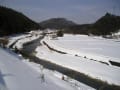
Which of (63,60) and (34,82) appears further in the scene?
(63,60)

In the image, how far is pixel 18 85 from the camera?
8164 millimetres

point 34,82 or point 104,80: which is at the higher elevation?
point 34,82

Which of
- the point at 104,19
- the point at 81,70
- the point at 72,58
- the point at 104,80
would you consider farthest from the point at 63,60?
the point at 104,19

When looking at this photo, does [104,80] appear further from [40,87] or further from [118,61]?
[40,87]

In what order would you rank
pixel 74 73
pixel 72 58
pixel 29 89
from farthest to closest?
pixel 72 58, pixel 74 73, pixel 29 89

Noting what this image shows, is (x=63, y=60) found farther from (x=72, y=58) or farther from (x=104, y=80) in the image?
(x=104, y=80)

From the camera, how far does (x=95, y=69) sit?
47.2 feet

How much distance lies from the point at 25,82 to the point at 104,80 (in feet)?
17.8

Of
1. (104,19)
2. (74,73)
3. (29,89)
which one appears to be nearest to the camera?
(29,89)

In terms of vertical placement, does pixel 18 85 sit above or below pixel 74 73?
above

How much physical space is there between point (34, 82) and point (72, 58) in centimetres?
994

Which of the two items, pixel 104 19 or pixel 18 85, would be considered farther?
pixel 104 19

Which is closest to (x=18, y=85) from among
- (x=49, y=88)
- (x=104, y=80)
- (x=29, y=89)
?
(x=29, y=89)

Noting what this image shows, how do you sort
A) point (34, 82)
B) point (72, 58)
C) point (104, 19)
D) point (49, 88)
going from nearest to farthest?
1. point (49, 88)
2. point (34, 82)
3. point (72, 58)
4. point (104, 19)
